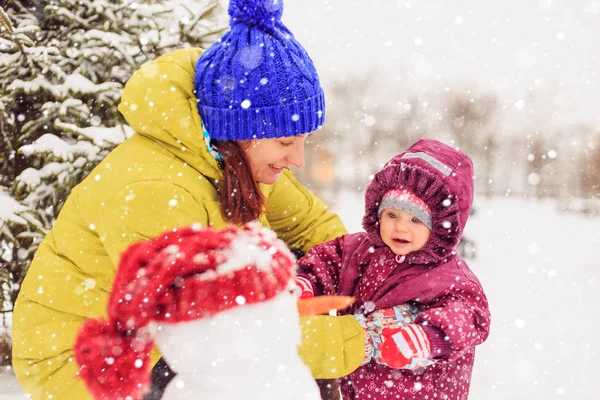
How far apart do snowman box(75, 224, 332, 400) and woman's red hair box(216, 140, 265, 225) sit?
0.59 metres

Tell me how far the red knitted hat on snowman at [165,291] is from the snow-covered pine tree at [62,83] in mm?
2341

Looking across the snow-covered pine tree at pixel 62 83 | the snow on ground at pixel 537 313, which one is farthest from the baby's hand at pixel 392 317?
the snow on ground at pixel 537 313

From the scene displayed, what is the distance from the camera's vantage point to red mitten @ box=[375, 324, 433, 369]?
177 centimetres

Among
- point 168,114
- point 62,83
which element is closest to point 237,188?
point 168,114

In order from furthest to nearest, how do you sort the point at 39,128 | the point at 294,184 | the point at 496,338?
the point at 496,338
the point at 39,128
the point at 294,184

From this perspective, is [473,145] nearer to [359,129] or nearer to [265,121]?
[359,129]

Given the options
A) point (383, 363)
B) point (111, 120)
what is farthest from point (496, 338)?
point (111, 120)

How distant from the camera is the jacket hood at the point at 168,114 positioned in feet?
6.40

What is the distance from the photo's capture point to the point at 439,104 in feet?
51.6

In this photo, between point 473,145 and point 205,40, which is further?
point 473,145

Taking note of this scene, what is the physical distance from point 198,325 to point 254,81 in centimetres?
101

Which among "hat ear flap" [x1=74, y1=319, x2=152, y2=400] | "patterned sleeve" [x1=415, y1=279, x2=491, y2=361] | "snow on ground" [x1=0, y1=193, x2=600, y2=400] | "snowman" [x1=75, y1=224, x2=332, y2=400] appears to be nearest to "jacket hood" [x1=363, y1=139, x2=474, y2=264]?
"patterned sleeve" [x1=415, y1=279, x2=491, y2=361]

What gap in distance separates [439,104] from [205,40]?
12950 millimetres

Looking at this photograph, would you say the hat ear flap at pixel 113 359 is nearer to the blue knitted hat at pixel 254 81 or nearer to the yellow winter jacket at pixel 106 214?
the yellow winter jacket at pixel 106 214
